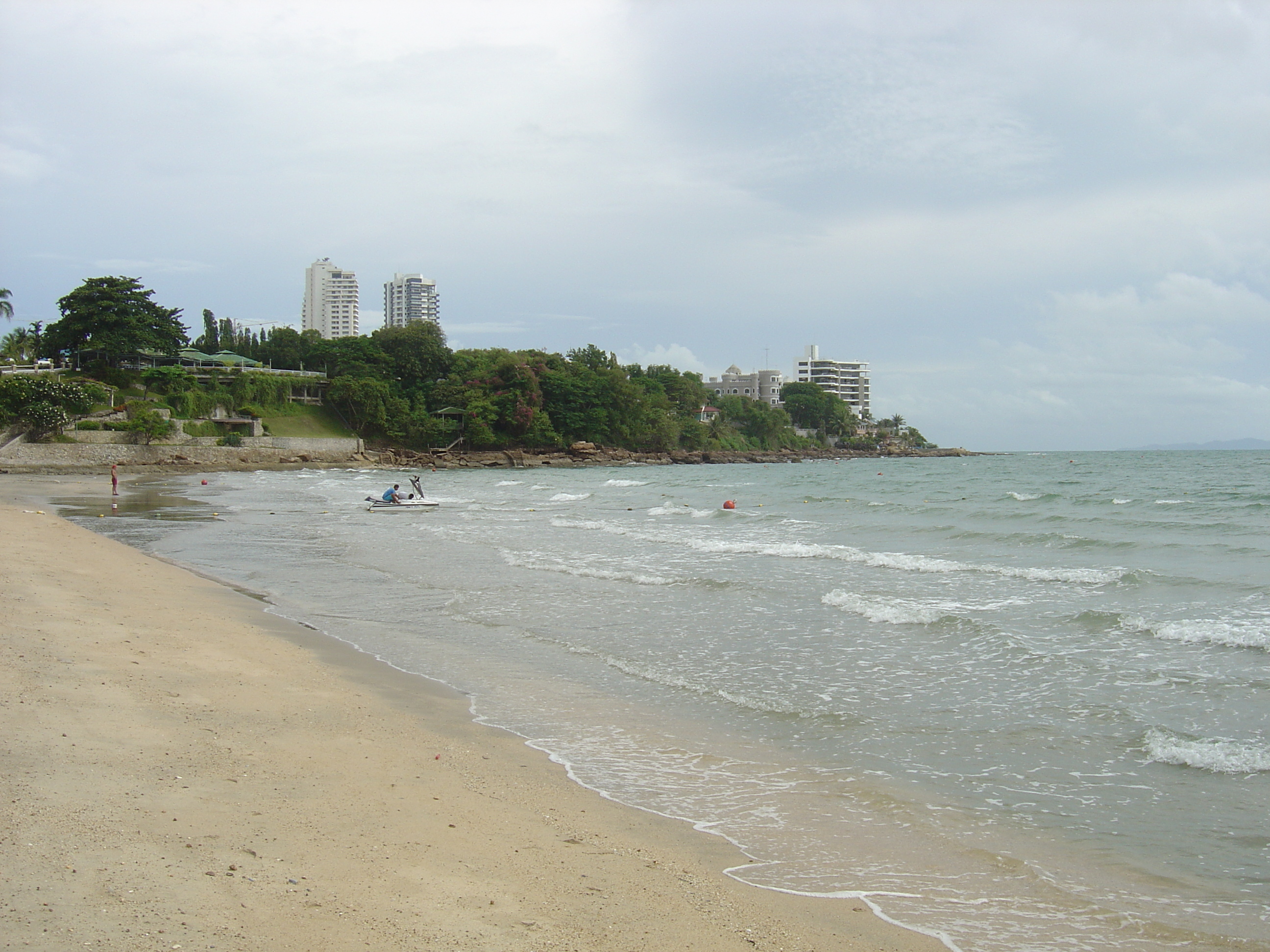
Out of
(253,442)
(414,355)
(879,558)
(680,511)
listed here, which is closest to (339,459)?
(253,442)

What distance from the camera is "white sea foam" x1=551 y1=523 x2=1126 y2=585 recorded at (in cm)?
1409

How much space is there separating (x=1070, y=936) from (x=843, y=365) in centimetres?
17002

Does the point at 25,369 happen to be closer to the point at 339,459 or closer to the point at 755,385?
the point at 339,459

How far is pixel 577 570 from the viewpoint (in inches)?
621

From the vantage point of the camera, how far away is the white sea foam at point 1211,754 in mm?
5922

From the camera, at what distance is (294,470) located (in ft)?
200

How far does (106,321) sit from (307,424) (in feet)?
55.8

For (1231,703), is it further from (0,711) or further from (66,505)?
(66,505)

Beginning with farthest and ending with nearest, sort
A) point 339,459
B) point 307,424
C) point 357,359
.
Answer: point 357,359, point 307,424, point 339,459

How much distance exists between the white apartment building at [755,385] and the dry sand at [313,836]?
147m

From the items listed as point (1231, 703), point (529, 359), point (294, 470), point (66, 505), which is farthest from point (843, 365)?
point (1231, 703)

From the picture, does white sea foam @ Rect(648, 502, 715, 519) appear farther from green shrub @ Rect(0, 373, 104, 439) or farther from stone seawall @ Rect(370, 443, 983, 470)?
stone seawall @ Rect(370, 443, 983, 470)

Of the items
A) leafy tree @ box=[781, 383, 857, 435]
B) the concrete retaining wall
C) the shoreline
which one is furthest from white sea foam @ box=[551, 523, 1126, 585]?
leafy tree @ box=[781, 383, 857, 435]

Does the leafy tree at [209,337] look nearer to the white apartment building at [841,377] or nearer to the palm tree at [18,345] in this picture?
the palm tree at [18,345]
